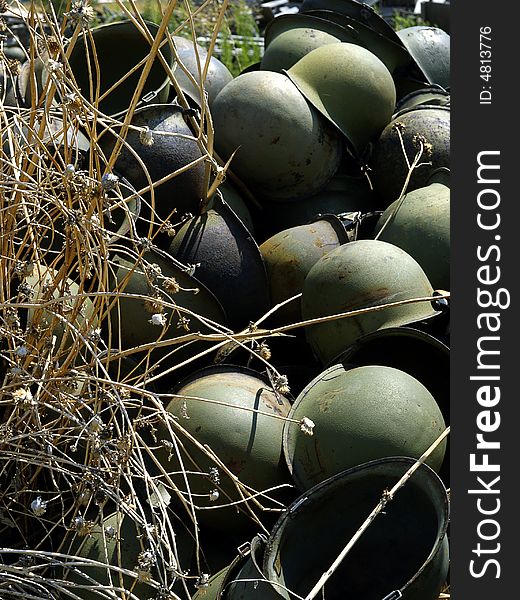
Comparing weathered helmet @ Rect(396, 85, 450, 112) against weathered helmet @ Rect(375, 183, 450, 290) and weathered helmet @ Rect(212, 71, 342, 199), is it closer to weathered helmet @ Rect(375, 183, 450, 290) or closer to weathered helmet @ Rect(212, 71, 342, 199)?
weathered helmet @ Rect(212, 71, 342, 199)

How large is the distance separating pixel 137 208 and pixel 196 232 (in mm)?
235

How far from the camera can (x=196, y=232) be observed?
3109 mm

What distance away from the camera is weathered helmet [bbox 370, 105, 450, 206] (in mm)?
3580

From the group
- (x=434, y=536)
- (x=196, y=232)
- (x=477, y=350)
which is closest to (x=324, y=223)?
(x=196, y=232)

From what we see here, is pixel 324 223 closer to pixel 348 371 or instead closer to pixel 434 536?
pixel 348 371

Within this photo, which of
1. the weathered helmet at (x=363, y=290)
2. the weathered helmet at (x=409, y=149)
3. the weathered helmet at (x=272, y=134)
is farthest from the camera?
the weathered helmet at (x=409, y=149)

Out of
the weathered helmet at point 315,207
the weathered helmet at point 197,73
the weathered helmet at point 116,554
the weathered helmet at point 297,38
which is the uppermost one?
the weathered helmet at point 297,38

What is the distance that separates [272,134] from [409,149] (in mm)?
557

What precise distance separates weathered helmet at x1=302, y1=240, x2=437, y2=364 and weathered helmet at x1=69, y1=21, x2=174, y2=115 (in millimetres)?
1067

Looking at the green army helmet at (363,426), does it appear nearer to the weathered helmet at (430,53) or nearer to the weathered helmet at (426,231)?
the weathered helmet at (426,231)

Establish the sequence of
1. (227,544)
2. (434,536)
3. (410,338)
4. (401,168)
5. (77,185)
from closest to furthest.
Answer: (77,185)
(434,536)
(227,544)
(410,338)
(401,168)

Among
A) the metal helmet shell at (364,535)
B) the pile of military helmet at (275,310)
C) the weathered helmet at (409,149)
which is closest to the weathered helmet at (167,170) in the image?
the pile of military helmet at (275,310)

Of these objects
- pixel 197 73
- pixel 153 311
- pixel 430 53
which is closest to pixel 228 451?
pixel 153 311

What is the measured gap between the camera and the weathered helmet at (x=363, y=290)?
286cm
